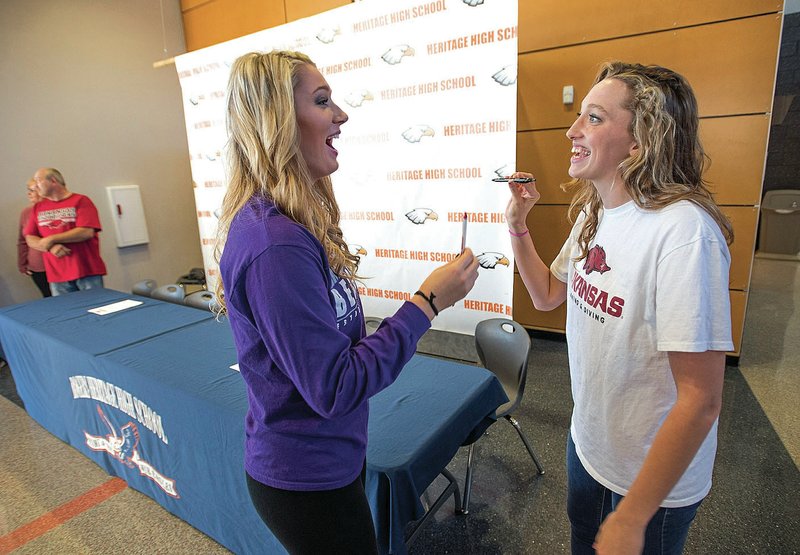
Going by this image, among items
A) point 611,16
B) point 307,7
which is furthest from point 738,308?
point 307,7

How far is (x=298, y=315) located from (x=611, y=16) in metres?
3.33

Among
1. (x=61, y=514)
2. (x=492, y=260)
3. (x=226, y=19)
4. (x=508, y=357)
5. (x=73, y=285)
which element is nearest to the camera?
(x=61, y=514)

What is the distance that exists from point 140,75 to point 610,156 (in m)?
5.23

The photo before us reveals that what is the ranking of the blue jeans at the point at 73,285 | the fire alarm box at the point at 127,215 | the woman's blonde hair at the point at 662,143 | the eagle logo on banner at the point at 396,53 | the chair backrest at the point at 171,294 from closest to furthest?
the woman's blonde hair at the point at 662,143 → the eagle logo on banner at the point at 396,53 → the chair backrest at the point at 171,294 → the blue jeans at the point at 73,285 → the fire alarm box at the point at 127,215

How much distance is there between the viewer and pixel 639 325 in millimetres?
828

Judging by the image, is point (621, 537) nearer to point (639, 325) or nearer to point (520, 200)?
point (639, 325)

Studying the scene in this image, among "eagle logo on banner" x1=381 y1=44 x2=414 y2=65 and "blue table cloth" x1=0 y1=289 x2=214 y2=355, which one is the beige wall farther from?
"eagle logo on banner" x1=381 y1=44 x2=414 y2=65

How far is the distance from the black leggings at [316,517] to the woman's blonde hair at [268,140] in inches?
21.1

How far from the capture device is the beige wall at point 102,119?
150 inches

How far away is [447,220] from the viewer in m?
2.90

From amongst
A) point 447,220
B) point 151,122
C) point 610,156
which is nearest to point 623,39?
point 447,220

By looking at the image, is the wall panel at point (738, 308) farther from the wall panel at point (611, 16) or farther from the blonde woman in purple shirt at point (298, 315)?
the blonde woman in purple shirt at point (298, 315)

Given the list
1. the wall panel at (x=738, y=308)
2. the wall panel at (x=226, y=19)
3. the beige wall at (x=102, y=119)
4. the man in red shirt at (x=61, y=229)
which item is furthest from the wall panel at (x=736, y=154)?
the beige wall at (x=102, y=119)

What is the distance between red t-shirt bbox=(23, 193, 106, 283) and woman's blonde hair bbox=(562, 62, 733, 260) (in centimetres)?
393
